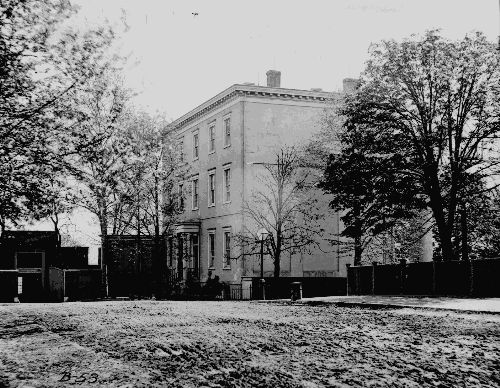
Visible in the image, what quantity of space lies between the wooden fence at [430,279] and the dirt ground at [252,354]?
10.4 meters

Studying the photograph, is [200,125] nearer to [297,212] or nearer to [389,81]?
[297,212]

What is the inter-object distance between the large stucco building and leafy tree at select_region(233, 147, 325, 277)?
1.80ft

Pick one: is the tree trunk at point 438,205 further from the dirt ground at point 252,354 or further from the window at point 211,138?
the window at point 211,138

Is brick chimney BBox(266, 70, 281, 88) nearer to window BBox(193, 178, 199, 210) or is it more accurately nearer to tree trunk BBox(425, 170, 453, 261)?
window BBox(193, 178, 199, 210)

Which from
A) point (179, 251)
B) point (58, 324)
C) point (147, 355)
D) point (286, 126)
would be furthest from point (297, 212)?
point (147, 355)

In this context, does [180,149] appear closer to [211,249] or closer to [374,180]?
[211,249]

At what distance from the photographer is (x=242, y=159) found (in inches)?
1582

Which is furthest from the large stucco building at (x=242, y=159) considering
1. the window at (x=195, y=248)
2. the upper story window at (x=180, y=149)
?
the upper story window at (x=180, y=149)

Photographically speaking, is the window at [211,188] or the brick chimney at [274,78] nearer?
the brick chimney at [274,78]

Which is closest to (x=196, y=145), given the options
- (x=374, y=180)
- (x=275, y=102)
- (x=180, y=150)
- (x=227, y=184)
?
(x=180, y=150)

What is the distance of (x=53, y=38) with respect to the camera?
13.6 m

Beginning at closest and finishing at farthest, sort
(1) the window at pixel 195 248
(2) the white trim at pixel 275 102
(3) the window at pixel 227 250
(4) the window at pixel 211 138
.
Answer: (2) the white trim at pixel 275 102 < (3) the window at pixel 227 250 < (4) the window at pixel 211 138 < (1) the window at pixel 195 248

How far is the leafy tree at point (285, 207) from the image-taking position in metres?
38.8

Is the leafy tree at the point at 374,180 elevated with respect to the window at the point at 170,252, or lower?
elevated
